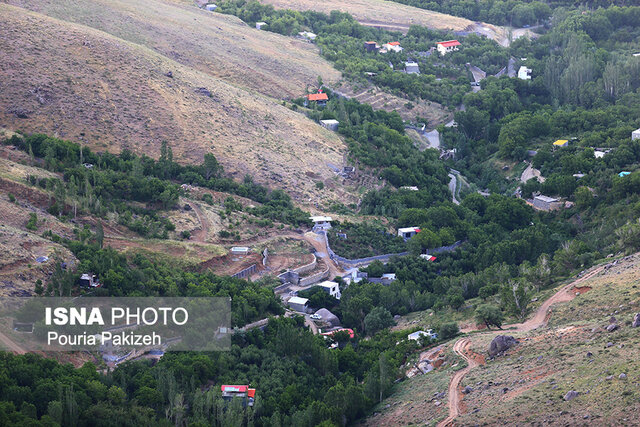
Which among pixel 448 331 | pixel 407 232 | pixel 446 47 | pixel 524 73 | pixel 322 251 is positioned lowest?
pixel 322 251

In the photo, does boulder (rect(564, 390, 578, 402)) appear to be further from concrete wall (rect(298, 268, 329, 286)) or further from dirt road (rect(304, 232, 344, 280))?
dirt road (rect(304, 232, 344, 280))

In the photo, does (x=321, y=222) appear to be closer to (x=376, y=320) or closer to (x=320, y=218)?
(x=320, y=218)

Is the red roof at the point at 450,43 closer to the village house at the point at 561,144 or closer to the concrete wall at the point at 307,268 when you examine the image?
the village house at the point at 561,144

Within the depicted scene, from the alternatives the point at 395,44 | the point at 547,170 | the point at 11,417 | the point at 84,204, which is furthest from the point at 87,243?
the point at 395,44

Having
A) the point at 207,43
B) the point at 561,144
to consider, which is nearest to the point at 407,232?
the point at 561,144

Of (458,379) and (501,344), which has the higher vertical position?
(501,344)

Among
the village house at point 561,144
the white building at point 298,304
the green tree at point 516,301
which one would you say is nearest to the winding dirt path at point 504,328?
the green tree at point 516,301
